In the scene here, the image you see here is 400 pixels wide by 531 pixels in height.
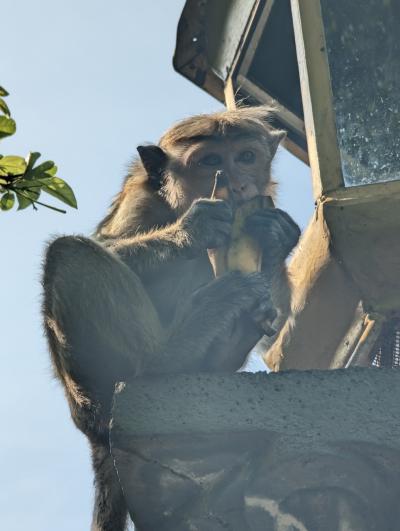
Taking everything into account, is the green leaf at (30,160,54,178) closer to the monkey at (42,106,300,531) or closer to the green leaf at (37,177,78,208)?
the green leaf at (37,177,78,208)

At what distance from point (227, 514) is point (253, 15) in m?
2.84

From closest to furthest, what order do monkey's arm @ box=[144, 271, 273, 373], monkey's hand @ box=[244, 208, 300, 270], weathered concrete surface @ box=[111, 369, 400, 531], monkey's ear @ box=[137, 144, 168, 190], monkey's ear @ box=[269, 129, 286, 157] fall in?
weathered concrete surface @ box=[111, 369, 400, 531] < monkey's arm @ box=[144, 271, 273, 373] < monkey's hand @ box=[244, 208, 300, 270] < monkey's ear @ box=[137, 144, 168, 190] < monkey's ear @ box=[269, 129, 286, 157]

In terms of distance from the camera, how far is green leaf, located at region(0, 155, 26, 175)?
2906 millimetres

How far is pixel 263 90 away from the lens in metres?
6.82

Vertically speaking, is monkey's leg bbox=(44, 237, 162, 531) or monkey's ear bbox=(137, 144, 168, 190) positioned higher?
monkey's ear bbox=(137, 144, 168, 190)

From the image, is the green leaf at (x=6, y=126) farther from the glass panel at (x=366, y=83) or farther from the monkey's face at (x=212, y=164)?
the monkey's face at (x=212, y=164)

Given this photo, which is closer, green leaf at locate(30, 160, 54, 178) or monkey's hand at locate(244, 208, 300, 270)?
green leaf at locate(30, 160, 54, 178)

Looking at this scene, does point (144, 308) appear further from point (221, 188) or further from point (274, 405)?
point (274, 405)

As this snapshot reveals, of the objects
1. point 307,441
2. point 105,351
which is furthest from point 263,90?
point 307,441

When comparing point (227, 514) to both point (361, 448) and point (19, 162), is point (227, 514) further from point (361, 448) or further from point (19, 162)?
point (19, 162)

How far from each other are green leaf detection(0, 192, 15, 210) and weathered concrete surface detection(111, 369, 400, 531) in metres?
1.76

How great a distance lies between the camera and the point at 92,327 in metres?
5.08

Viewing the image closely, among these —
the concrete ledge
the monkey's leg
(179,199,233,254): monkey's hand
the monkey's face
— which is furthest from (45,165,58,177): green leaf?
the monkey's face

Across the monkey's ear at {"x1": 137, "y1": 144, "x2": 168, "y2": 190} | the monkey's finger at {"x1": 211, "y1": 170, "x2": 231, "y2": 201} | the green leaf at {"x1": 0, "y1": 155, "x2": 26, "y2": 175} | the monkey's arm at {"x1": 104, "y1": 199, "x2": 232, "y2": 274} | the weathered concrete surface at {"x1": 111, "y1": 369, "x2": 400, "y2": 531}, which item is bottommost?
the weathered concrete surface at {"x1": 111, "y1": 369, "x2": 400, "y2": 531}
